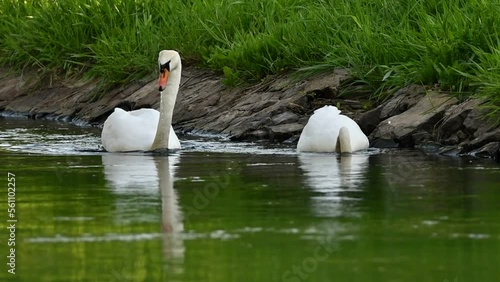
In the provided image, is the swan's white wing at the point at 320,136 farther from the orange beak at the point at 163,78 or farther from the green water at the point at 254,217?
the orange beak at the point at 163,78

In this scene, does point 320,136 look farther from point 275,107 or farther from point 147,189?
point 147,189

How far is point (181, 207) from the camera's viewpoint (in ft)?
30.6

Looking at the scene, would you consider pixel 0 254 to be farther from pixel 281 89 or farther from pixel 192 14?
pixel 192 14

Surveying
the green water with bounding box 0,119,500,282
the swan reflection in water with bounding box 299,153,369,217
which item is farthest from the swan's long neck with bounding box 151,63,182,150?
the swan reflection in water with bounding box 299,153,369,217

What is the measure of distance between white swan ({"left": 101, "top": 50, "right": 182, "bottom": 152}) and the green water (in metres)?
0.81

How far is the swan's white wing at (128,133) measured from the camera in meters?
14.2

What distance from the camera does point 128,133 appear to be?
14.3 m

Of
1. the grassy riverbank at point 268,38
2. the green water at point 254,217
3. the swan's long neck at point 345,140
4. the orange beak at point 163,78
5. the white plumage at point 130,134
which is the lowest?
the green water at point 254,217

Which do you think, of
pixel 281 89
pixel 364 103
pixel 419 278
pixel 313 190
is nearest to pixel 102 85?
pixel 281 89

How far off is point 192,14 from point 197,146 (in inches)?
157

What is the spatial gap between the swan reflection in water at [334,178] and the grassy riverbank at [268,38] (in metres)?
1.44

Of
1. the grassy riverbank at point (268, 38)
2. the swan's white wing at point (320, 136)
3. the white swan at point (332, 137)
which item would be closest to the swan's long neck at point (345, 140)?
the white swan at point (332, 137)

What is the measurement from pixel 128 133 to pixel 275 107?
72.5 inches

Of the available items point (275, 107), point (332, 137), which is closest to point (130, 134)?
point (275, 107)
